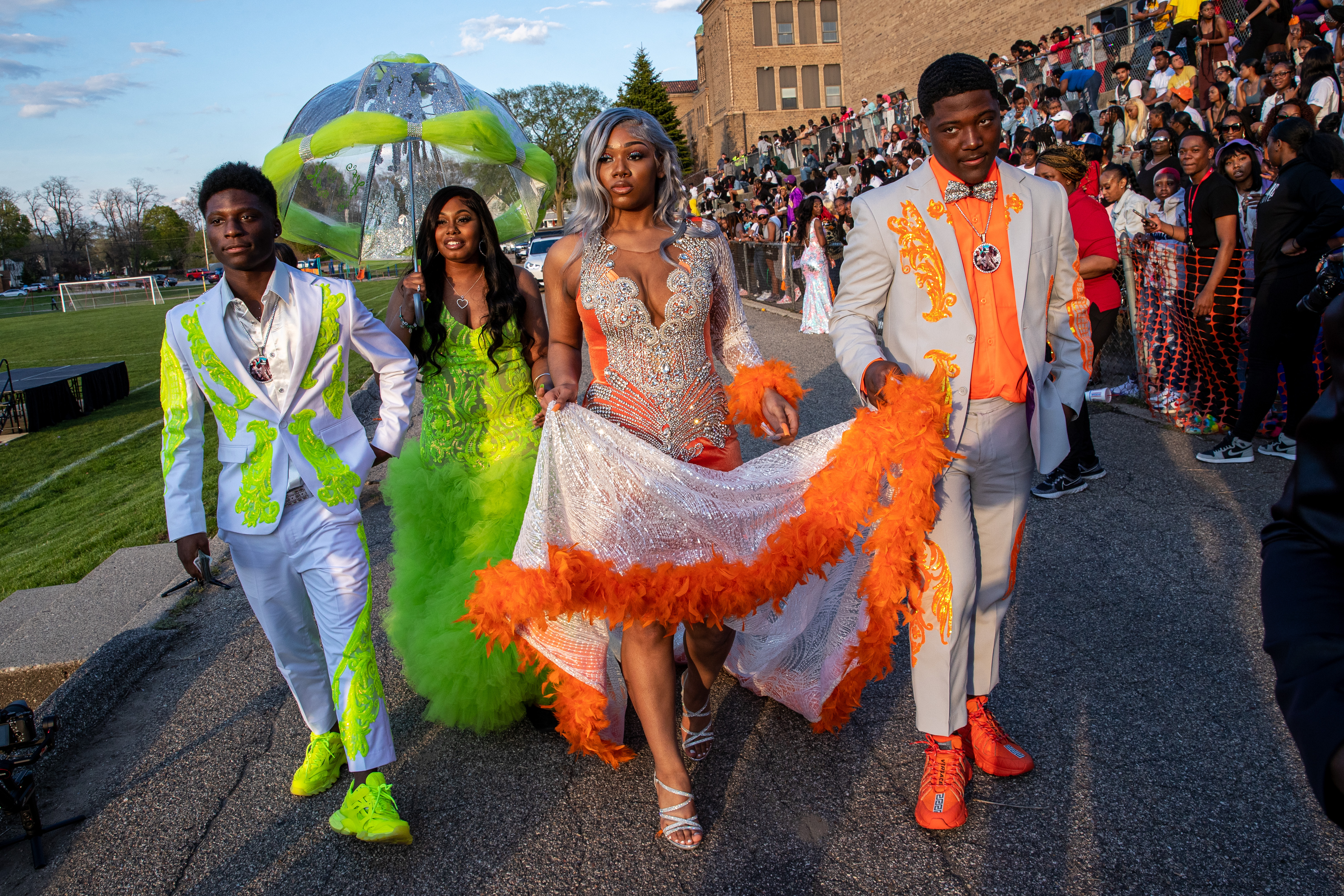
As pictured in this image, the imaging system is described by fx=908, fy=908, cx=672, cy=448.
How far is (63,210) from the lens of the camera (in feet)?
320

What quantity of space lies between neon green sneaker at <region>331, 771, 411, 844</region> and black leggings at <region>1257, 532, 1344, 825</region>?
2535 millimetres

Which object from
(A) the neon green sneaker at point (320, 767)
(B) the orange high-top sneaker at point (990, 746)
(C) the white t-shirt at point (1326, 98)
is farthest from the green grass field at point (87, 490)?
(C) the white t-shirt at point (1326, 98)

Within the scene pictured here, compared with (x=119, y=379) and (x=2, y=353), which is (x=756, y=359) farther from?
(x=2, y=353)

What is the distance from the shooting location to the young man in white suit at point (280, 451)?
289cm

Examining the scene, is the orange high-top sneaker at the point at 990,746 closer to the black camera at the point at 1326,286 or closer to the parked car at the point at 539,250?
the black camera at the point at 1326,286

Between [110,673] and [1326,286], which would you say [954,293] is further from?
[110,673]

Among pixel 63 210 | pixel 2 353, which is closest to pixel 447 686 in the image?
pixel 2 353

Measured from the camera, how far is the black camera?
5.22 m

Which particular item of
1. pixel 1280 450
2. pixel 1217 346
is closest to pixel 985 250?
pixel 1280 450

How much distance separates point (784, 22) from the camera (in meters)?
61.2

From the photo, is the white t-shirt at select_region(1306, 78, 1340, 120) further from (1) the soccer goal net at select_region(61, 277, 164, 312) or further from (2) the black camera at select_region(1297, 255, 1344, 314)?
(1) the soccer goal net at select_region(61, 277, 164, 312)

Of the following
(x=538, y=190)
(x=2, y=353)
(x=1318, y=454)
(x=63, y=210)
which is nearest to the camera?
(x=1318, y=454)

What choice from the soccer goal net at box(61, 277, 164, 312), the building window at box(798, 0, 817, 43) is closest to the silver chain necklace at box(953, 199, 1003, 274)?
the soccer goal net at box(61, 277, 164, 312)

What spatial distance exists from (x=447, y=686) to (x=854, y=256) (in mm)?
2207
